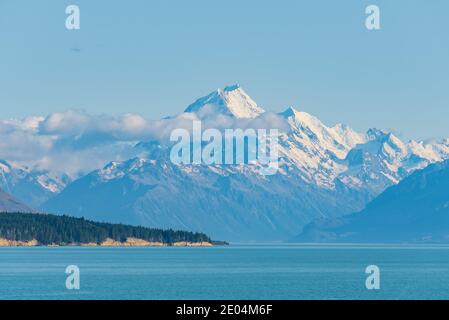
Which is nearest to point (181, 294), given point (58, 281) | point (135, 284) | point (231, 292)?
point (231, 292)

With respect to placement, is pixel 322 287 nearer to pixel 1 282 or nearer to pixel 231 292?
pixel 231 292

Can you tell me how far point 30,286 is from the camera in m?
179

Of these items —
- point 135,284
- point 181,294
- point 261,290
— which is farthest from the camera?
point 135,284

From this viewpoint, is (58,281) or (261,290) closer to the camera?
(261,290)
